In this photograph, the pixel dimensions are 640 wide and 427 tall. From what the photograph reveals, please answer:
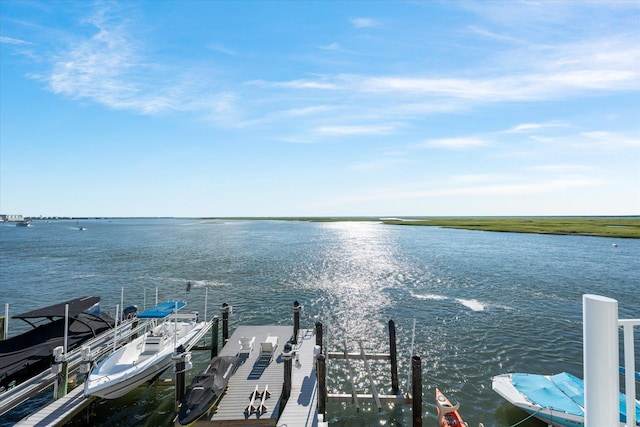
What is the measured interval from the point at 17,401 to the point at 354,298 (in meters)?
27.2

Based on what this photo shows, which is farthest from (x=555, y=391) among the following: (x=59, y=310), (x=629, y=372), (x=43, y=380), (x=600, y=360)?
(x=59, y=310)

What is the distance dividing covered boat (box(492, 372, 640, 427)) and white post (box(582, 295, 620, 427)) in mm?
15096

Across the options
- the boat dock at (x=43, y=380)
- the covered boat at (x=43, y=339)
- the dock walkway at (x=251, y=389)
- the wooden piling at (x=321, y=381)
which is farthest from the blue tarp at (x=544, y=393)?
the covered boat at (x=43, y=339)

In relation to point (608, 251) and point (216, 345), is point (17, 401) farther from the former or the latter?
point (608, 251)

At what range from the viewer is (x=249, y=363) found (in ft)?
55.6

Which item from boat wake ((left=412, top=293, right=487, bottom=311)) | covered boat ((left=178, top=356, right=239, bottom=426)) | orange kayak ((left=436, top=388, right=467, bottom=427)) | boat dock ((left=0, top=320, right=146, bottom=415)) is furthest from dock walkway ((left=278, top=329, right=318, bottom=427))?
boat wake ((left=412, top=293, right=487, bottom=311))

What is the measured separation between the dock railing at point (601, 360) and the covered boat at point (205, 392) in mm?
13524

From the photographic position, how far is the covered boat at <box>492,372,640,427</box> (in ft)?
45.6

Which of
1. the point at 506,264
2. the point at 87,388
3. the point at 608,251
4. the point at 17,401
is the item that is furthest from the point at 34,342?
the point at 608,251

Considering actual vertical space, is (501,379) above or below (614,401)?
below

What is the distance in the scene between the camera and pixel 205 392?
13.4 metres

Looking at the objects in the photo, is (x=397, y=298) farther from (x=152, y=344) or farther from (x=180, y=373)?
(x=180, y=373)

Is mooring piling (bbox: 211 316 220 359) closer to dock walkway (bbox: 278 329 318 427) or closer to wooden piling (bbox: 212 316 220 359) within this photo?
wooden piling (bbox: 212 316 220 359)

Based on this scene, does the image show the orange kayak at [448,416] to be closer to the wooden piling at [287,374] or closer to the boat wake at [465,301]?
the wooden piling at [287,374]
